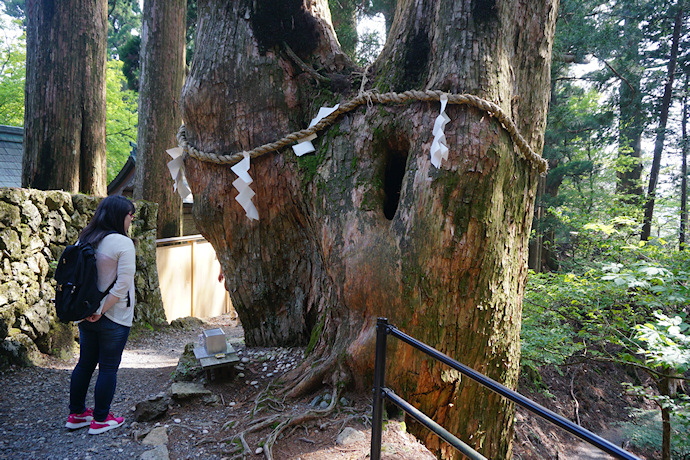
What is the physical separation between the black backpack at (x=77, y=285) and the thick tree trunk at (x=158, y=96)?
5.39 metres

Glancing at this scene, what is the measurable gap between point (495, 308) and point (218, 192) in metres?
2.27

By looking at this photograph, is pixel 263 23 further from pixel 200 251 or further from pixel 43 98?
pixel 200 251

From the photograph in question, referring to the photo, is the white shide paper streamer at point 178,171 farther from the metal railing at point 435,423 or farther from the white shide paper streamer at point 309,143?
the metal railing at point 435,423

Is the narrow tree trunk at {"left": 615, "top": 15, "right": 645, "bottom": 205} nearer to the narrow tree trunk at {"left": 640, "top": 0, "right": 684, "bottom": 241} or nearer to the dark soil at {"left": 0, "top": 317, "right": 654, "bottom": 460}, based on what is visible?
the narrow tree trunk at {"left": 640, "top": 0, "right": 684, "bottom": 241}

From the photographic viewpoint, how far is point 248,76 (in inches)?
129

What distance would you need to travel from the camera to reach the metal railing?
0.99 metres

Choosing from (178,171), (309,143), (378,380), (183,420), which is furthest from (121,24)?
(378,380)

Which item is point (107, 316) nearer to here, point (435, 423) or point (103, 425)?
point (103, 425)

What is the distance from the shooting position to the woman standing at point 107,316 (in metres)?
2.43

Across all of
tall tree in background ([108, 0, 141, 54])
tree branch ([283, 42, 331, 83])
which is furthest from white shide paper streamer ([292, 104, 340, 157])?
tall tree in background ([108, 0, 141, 54])

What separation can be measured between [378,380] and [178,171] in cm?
267

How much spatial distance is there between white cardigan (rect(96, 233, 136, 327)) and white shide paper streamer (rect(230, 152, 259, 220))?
924 millimetres

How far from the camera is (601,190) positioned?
1291 centimetres

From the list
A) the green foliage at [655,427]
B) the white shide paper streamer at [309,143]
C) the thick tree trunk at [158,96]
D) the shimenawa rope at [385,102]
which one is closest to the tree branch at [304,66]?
the white shide paper streamer at [309,143]
